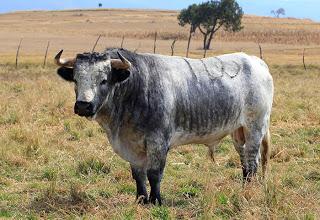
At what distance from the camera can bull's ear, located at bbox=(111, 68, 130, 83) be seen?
246 inches

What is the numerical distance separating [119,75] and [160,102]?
2.01 feet

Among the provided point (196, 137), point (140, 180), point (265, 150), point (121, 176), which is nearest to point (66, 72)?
point (140, 180)

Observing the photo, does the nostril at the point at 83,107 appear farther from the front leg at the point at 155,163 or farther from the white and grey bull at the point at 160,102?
the front leg at the point at 155,163

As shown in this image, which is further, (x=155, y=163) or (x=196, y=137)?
(x=196, y=137)

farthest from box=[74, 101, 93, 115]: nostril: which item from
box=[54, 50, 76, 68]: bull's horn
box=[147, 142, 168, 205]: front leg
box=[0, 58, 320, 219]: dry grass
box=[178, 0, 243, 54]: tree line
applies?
box=[178, 0, 243, 54]: tree line

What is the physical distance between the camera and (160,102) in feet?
21.4

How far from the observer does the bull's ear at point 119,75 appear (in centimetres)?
624

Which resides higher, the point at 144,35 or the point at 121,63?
the point at 121,63

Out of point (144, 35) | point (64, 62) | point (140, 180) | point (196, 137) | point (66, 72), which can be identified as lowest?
point (144, 35)

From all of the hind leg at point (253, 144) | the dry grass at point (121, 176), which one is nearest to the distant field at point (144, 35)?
the dry grass at point (121, 176)

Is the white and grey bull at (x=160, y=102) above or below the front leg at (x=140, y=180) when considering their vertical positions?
above

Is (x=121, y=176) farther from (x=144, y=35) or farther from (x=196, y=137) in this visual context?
(x=144, y=35)

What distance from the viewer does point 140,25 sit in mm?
99938

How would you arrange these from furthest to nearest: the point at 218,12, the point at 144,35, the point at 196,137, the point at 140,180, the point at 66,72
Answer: the point at 144,35, the point at 218,12, the point at 196,137, the point at 140,180, the point at 66,72
